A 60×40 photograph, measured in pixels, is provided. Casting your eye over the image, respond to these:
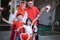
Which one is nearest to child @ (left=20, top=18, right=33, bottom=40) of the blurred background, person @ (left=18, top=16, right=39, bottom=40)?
person @ (left=18, top=16, right=39, bottom=40)

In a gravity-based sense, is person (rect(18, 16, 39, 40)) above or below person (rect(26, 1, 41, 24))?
below

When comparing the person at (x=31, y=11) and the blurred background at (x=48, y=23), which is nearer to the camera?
the person at (x=31, y=11)

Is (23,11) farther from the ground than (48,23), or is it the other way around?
(23,11)

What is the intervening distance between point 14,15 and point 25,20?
0.25 metres

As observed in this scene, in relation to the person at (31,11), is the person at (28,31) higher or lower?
lower

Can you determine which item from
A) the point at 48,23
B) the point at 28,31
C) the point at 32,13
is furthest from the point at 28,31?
the point at 48,23

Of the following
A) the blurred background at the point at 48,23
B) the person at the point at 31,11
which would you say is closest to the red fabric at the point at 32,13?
the person at the point at 31,11

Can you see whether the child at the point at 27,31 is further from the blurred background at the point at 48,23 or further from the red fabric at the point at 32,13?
the blurred background at the point at 48,23

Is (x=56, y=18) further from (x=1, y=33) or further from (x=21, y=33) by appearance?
(x=21, y=33)

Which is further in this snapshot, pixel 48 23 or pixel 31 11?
pixel 48 23

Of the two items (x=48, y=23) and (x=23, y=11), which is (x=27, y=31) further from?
(x=48, y=23)

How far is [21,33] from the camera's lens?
5.18 metres

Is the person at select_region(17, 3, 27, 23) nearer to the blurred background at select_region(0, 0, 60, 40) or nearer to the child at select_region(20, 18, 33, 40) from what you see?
the child at select_region(20, 18, 33, 40)

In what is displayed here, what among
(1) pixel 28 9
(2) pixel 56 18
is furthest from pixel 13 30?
(2) pixel 56 18
